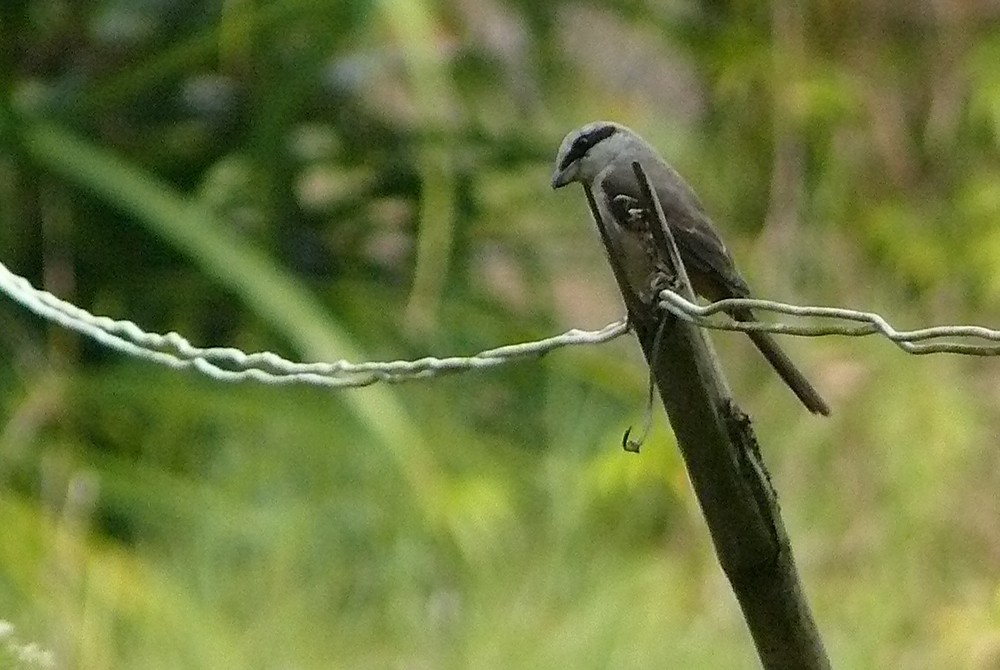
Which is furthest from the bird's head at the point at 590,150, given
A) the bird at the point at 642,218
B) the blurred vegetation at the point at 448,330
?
the blurred vegetation at the point at 448,330

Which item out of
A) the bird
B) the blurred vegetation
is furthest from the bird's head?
the blurred vegetation

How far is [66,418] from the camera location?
1.08 m

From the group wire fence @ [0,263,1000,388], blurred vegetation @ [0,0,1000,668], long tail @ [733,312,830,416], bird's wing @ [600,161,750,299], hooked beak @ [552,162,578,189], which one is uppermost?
blurred vegetation @ [0,0,1000,668]

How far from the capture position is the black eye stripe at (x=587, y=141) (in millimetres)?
429

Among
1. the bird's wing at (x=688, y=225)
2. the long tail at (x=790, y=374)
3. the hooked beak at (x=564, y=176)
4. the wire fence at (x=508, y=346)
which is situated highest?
the hooked beak at (x=564, y=176)

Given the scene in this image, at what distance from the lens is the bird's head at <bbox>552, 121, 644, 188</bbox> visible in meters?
0.42

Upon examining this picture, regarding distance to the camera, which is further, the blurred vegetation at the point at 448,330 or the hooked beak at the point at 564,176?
the blurred vegetation at the point at 448,330

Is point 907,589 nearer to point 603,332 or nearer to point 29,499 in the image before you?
point 29,499

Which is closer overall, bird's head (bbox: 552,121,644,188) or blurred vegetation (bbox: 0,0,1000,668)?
bird's head (bbox: 552,121,644,188)

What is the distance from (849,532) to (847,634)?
0.18 metres

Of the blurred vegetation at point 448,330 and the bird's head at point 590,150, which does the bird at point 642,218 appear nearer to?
the bird's head at point 590,150

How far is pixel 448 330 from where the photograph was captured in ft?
4.04

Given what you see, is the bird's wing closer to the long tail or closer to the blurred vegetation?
the long tail

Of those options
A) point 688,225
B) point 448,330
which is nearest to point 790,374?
point 688,225
